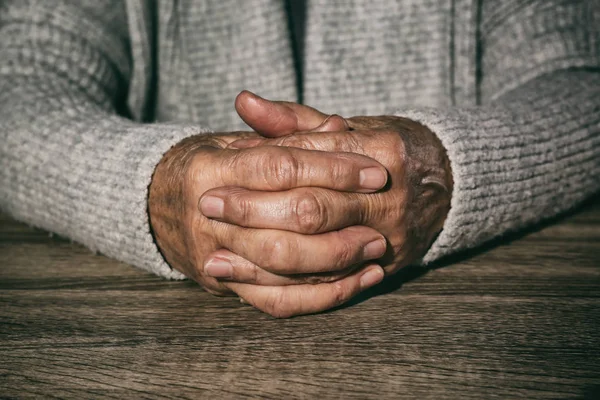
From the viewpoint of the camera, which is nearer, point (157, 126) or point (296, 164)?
point (296, 164)

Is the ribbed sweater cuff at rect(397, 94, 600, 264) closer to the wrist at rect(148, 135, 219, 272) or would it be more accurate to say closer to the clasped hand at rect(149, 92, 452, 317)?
the clasped hand at rect(149, 92, 452, 317)

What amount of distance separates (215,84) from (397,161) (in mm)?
495

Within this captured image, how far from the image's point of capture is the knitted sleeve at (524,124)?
0.65 meters

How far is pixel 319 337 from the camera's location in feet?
1.67

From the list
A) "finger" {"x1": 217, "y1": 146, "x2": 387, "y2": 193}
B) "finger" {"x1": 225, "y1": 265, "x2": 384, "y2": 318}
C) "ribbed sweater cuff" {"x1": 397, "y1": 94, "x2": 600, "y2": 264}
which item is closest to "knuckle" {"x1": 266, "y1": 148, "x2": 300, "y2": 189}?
"finger" {"x1": 217, "y1": 146, "x2": 387, "y2": 193}

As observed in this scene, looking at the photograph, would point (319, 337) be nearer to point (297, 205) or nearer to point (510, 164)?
point (297, 205)

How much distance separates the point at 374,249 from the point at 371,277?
1.3 inches

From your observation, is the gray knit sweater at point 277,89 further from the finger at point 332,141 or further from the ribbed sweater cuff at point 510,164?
the finger at point 332,141

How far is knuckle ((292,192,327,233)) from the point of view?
1.69 ft

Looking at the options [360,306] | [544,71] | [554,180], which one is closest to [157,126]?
[360,306]

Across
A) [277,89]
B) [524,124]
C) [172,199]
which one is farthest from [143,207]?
[524,124]

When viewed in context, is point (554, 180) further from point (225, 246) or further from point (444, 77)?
point (225, 246)

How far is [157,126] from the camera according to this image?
0.68 m

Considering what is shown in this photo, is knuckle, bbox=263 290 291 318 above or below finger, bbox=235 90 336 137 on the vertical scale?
below
